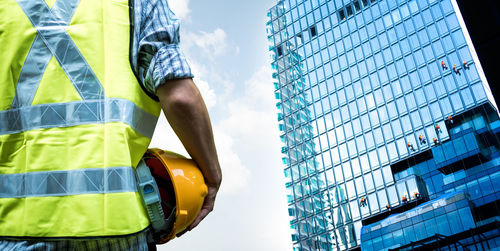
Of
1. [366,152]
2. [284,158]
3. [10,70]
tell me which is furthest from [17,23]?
[284,158]

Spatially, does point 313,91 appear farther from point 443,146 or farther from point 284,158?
point 443,146

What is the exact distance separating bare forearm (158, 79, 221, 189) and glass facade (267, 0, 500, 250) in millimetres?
49964

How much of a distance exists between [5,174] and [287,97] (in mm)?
73293

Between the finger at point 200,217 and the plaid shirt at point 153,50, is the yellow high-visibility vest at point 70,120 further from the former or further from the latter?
the finger at point 200,217

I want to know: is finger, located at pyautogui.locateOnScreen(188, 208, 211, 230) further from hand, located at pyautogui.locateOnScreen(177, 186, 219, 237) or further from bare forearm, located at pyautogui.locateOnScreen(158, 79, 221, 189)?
bare forearm, located at pyautogui.locateOnScreen(158, 79, 221, 189)

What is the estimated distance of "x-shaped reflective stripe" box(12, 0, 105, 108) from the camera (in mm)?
1974

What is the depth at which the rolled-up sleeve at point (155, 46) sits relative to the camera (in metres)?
2.02

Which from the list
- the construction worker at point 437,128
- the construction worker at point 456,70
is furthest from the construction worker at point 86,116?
the construction worker at point 456,70

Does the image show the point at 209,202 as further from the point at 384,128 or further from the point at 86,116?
the point at 384,128

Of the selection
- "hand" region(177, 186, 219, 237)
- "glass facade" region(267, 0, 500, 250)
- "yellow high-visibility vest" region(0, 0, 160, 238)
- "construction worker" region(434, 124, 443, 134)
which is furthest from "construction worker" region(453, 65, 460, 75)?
"yellow high-visibility vest" region(0, 0, 160, 238)

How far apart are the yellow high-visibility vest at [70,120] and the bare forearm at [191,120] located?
11cm

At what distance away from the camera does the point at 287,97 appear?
74.8 m

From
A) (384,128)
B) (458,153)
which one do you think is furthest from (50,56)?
(384,128)

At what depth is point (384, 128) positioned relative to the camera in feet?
204
